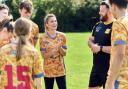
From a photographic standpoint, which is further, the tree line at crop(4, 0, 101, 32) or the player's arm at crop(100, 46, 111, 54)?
the tree line at crop(4, 0, 101, 32)

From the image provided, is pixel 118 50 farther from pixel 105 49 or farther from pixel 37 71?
pixel 105 49

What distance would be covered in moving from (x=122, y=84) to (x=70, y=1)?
6208cm

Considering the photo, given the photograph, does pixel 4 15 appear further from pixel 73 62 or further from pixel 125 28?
pixel 73 62

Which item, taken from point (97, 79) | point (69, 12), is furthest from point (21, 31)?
point (69, 12)

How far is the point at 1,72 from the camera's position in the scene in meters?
6.55

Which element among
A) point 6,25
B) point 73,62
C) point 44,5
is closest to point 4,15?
point 6,25

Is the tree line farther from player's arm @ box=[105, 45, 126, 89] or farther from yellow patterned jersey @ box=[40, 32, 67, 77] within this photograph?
player's arm @ box=[105, 45, 126, 89]

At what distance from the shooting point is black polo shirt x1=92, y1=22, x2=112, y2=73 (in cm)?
892

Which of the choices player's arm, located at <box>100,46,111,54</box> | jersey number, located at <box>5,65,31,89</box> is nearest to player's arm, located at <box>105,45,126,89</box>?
jersey number, located at <box>5,65,31,89</box>

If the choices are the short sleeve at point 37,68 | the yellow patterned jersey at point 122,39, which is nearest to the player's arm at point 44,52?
the short sleeve at point 37,68

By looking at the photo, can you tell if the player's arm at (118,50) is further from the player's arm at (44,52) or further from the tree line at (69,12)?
the tree line at (69,12)

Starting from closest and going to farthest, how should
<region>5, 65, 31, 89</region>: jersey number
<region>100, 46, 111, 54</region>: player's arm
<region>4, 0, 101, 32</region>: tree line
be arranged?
<region>5, 65, 31, 89</region>: jersey number, <region>100, 46, 111, 54</region>: player's arm, <region>4, 0, 101, 32</region>: tree line

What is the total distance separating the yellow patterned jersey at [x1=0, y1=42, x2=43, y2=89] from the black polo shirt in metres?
2.69

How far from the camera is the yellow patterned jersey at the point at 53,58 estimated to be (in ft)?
31.9
